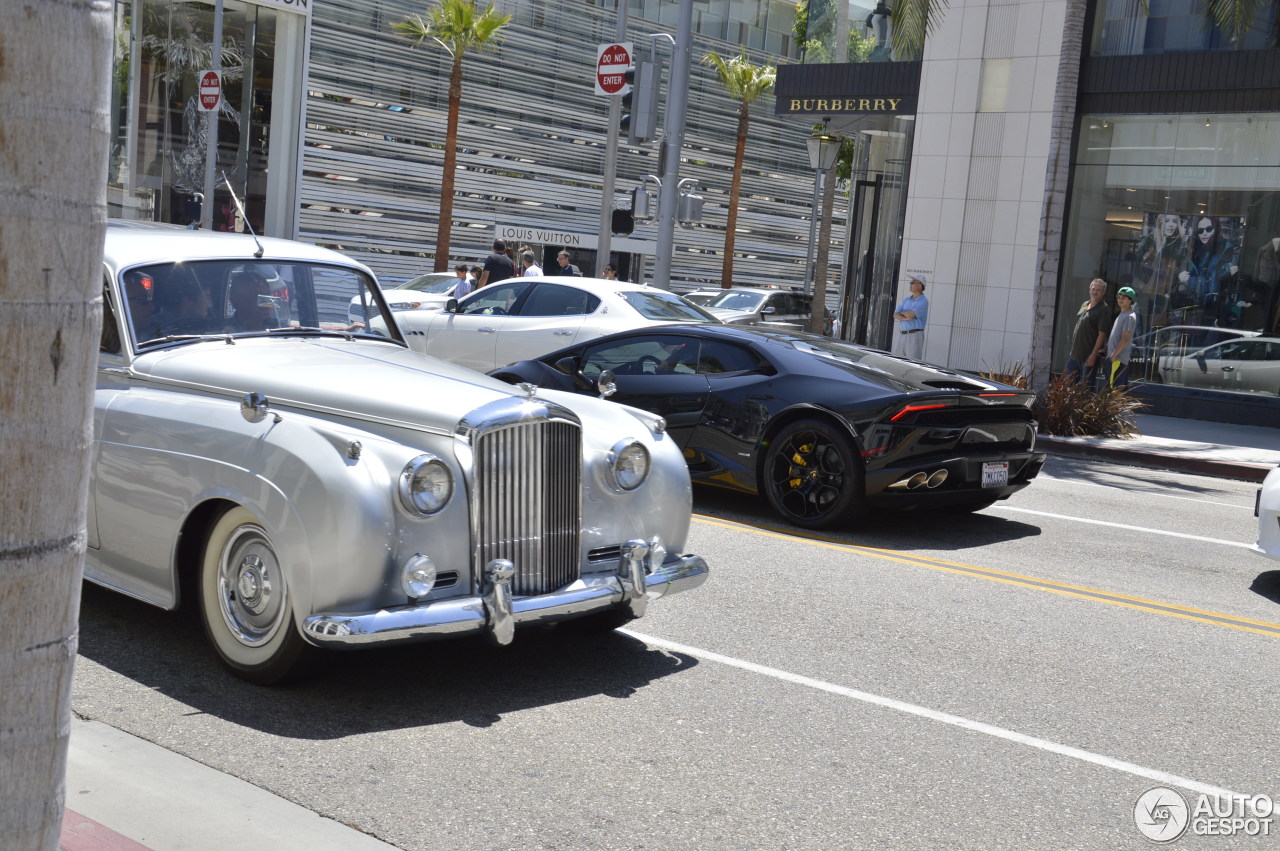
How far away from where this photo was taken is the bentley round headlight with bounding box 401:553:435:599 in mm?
4730

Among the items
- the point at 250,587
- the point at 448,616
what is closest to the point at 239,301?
the point at 250,587

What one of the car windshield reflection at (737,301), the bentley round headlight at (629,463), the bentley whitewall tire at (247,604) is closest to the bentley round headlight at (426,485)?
the bentley whitewall tire at (247,604)

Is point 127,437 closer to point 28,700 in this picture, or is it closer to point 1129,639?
point 28,700

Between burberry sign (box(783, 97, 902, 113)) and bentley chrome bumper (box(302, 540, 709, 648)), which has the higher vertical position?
burberry sign (box(783, 97, 902, 113))

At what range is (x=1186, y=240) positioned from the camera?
19531 millimetres

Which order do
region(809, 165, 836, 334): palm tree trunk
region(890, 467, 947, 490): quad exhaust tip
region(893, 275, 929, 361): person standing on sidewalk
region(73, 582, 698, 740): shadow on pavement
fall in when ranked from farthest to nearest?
region(809, 165, 836, 334): palm tree trunk
region(893, 275, 929, 361): person standing on sidewalk
region(890, 467, 947, 490): quad exhaust tip
region(73, 582, 698, 740): shadow on pavement

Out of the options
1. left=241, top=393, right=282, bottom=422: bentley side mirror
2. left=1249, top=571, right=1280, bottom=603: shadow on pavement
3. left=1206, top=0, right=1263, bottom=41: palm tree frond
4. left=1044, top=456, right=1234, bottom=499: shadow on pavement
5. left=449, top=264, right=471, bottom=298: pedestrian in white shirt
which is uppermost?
left=1206, top=0, right=1263, bottom=41: palm tree frond

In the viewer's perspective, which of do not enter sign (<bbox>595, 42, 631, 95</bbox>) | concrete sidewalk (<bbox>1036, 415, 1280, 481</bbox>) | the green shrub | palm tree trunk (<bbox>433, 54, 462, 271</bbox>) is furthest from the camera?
palm tree trunk (<bbox>433, 54, 462, 271</bbox>)

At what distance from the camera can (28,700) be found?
1.72m

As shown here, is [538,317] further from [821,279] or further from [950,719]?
[821,279]

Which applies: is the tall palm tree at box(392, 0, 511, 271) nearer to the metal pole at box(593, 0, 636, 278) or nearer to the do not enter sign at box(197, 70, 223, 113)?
the do not enter sign at box(197, 70, 223, 113)

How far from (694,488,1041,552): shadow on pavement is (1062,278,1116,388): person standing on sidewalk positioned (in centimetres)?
776

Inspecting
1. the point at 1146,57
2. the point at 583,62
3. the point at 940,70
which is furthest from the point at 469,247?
the point at 1146,57

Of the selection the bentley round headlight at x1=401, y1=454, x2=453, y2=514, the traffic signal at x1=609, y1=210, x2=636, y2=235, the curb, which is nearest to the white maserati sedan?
the curb
